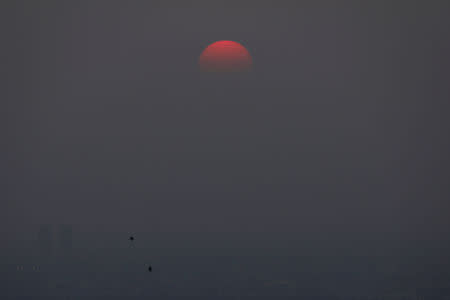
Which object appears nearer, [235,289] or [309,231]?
[235,289]

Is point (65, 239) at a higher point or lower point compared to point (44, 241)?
higher

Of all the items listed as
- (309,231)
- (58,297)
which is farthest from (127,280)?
(309,231)

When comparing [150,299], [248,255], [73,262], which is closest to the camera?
[150,299]

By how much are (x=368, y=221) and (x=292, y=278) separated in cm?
6703

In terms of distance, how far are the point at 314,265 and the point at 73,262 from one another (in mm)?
69665

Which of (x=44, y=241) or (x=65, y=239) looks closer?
(x=44, y=241)

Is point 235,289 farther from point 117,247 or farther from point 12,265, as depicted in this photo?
point 12,265

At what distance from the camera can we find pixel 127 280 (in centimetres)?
13100

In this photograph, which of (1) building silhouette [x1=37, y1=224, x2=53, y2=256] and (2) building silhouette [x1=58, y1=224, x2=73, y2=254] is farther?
(2) building silhouette [x1=58, y1=224, x2=73, y2=254]

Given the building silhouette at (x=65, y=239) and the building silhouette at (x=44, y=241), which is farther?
the building silhouette at (x=65, y=239)

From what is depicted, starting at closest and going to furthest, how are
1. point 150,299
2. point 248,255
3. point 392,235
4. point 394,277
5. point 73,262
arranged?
point 150,299 → point 394,277 → point 73,262 → point 248,255 → point 392,235

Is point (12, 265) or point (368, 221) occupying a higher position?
point (368, 221)

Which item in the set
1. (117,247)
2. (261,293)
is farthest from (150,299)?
(117,247)

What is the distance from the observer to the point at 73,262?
14875 cm
